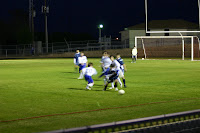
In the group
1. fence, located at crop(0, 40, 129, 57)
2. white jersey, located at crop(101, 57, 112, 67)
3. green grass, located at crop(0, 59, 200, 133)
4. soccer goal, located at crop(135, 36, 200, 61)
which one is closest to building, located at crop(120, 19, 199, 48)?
fence, located at crop(0, 40, 129, 57)

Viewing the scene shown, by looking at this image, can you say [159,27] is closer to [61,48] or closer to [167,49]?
[167,49]

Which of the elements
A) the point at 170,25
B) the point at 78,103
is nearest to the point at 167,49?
the point at 170,25

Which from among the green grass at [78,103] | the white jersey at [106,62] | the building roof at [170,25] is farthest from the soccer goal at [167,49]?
the green grass at [78,103]

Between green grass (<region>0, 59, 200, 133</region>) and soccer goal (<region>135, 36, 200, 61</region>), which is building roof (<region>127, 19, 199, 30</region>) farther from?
green grass (<region>0, 59, 200, 133</region>)

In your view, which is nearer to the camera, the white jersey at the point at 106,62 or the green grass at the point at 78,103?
the green grass at the point at 78,103

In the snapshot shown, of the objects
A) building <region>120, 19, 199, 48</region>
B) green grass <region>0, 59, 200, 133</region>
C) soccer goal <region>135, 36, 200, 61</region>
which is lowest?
green grass <region>0, 59, 200, 133</region>

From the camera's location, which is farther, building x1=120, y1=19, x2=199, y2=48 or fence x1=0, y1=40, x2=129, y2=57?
building x1=120, y1=19, x2=199, y2=48

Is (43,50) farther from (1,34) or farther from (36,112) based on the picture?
(36,112)

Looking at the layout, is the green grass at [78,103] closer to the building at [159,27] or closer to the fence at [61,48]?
the fence at [61,48]

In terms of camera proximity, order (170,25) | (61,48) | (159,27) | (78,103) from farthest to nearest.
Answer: (170,25) < (159,27) < (61,48) < (78,103)

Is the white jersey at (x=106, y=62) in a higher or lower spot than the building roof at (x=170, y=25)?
lower

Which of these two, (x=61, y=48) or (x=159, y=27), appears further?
(x=159, y=27)

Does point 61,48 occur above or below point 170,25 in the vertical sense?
below

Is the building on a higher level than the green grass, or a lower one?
higher
